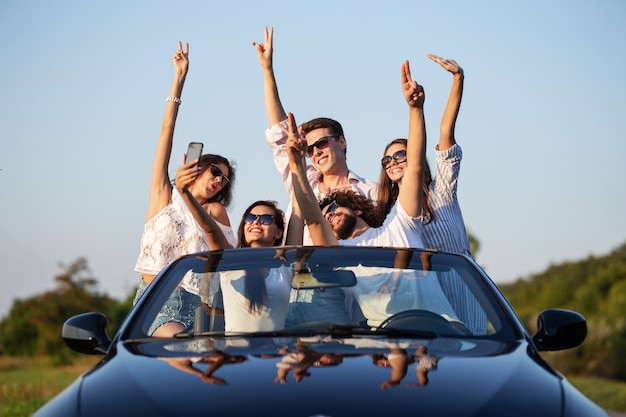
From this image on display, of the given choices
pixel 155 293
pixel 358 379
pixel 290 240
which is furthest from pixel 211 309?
pixel 290 240

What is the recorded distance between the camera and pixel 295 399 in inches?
139

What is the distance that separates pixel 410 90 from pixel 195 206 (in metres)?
1.73

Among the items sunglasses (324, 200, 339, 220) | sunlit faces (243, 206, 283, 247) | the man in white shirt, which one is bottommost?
sunlit faces (243, 206, 283, 247)

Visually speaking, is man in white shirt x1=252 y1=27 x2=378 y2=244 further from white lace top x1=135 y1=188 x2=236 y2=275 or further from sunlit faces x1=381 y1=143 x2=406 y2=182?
white lace top x1=135 y1=188 x2=236 y2=275

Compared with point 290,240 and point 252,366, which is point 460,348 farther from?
point 290,240

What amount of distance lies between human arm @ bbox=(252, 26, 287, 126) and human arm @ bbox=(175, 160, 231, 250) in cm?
191

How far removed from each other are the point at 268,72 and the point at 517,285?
125915 mm

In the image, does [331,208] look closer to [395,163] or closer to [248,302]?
[395,163]

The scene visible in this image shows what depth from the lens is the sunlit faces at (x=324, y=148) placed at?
8.66m

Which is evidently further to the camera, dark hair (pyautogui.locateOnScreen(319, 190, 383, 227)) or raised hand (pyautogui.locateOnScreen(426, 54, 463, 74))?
raised hand (pyautogui.locateOnScreen(426, 54, 463, 74))

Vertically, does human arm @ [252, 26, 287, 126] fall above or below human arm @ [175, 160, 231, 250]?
above

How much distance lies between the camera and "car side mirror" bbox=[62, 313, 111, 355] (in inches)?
194

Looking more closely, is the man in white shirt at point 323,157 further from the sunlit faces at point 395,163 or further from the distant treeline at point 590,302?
the distant treeline at point 590,302

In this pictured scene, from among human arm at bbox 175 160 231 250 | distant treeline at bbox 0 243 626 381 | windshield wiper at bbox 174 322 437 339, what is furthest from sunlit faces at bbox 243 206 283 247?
distant treeline at bbox 0 243 626 381
